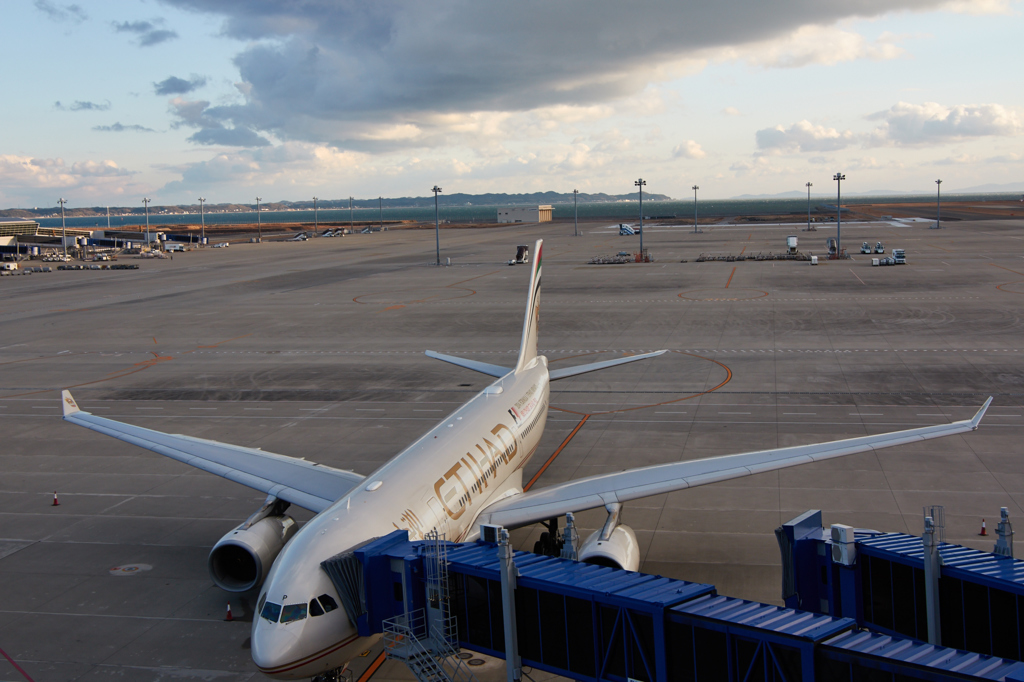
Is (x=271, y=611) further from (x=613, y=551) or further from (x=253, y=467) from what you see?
(x=253, y=467)

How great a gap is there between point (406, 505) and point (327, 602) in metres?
3.42

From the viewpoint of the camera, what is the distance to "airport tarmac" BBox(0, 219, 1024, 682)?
69.1 ft

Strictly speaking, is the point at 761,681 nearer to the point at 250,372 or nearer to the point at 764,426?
the point at 764,426

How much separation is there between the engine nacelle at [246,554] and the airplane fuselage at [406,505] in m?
3.40

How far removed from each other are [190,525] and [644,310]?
48.4 metres

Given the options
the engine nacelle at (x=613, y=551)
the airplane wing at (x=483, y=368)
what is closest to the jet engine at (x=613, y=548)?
the engine nacelle at (x=613, y=551)

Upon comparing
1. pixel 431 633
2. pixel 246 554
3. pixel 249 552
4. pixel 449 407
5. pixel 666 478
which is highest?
pixel 666 478

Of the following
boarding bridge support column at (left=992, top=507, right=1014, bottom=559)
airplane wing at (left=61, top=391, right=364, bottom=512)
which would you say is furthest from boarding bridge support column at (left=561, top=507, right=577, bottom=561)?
boarding bridge support column at (left=992, top=507, right=1014, bottom=559)

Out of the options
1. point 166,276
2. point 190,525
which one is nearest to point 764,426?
point 190,525

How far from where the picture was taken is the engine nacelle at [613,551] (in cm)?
1803

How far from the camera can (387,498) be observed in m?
17.0

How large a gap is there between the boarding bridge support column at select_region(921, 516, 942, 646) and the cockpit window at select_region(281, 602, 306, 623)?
10341 mm

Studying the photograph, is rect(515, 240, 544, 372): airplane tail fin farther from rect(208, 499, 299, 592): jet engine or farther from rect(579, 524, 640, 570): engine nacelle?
rect(208, 499, 299, 592): jet engine

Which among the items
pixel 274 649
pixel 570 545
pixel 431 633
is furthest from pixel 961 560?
pixel 274 649
